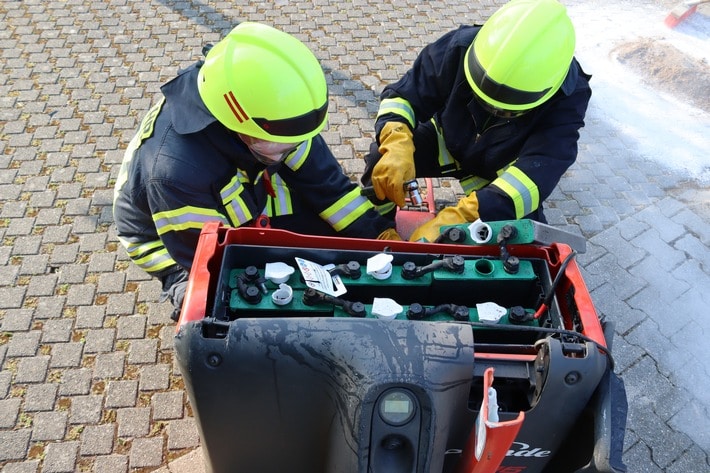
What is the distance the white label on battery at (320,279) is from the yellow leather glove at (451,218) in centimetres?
81

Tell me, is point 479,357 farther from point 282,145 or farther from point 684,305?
point 684,305

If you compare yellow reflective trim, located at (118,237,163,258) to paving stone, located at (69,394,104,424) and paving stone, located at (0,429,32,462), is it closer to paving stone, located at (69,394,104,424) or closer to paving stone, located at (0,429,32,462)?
paving stone, located at (69,394,104,424)

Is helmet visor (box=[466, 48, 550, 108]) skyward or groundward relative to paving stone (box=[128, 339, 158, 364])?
skyward

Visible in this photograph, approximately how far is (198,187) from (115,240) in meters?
1.57

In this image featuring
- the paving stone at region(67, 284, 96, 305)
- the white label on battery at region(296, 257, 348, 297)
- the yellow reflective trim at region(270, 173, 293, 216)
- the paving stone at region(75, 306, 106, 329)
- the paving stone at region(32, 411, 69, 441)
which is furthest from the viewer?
the paving stone at region(67, 284, 96, 305)

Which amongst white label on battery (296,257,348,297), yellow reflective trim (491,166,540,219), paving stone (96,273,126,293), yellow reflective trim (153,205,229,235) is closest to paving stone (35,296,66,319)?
paving stone (96,273,126,293)

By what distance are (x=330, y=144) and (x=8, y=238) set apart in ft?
7.59

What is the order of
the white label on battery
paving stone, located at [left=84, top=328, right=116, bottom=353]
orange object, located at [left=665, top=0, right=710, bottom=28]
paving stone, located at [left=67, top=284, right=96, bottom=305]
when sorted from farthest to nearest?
orange object, located at [left=665, top=0, right=710, bottom=28], paving stone, located at [left=67, top=284, right=96, bottom=305], paving stone, located at [left=84, top=328, right=116, bottom=353], the white label on battery

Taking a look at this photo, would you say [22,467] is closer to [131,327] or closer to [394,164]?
[131,327]

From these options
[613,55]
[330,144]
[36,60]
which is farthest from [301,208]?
[613,55]

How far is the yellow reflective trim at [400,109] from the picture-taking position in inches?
126

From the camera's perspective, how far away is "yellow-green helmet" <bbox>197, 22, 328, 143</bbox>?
2129 millimetres

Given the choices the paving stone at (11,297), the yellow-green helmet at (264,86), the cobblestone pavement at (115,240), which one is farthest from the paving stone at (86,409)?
the yellow-green helmet at (264,86)

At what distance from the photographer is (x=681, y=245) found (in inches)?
154
